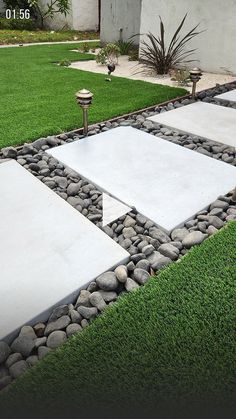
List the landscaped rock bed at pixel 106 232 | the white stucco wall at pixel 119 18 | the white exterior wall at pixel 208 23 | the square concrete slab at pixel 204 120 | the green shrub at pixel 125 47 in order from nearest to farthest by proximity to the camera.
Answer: the landscaped rock bed at pixel 106 232
the square concrete slab at pixel 204 120
the white exterior wall at pixel 208 23
the white stucco wall at pixel 119 18
the green shrub at pixel 125 47

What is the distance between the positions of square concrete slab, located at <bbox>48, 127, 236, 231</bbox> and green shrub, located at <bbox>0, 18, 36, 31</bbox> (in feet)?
46.7

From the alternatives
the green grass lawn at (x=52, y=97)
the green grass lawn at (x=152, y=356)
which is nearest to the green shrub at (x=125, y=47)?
the green grass lawn at (x=52, y=97)

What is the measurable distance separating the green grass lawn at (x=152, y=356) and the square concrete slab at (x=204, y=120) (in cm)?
236

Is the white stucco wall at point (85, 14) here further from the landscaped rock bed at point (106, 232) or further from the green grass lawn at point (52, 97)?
the landscaped rock bed at point (106, 232)

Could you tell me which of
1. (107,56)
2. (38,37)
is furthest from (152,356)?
(38,37)

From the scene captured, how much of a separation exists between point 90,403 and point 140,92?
522 centimetres

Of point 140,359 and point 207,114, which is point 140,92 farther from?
point 140,359

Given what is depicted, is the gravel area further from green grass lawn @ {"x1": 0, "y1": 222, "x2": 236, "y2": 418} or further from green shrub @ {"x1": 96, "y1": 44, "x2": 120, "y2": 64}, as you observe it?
green grass lawn @ {"x1": 0, "y1": 222, "x2": 236, "y2": 418}

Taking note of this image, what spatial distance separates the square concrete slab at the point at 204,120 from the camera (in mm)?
3852

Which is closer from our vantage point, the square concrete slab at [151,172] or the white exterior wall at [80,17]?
the square concrete slab at [151,172]

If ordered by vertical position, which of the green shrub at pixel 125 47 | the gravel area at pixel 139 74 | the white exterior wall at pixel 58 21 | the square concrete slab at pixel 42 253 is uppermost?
the white exterior wall at pixel 58 21

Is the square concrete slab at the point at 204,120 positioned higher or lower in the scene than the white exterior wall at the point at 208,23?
lower

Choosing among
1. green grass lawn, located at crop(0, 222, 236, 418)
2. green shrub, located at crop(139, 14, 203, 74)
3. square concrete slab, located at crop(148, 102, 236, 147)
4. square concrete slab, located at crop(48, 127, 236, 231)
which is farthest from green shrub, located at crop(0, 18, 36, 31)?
green grass lawn, located at crop(0, 222, 236, 418)

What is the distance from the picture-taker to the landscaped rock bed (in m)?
1.54
